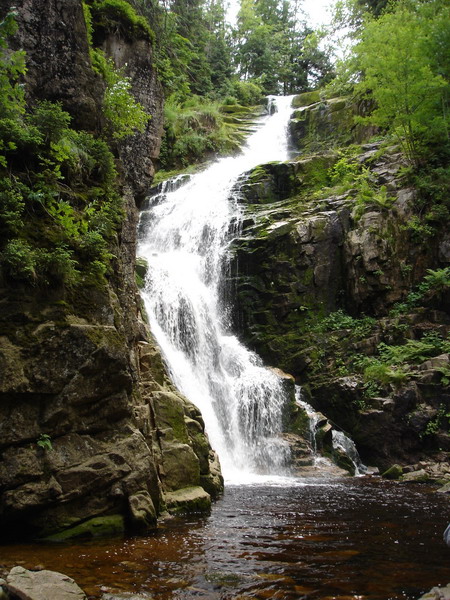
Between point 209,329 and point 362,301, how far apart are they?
5756 millimetres

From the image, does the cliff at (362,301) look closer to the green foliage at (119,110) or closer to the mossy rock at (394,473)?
the mossy rock at (394,473)

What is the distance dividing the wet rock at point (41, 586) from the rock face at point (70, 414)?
1.65m

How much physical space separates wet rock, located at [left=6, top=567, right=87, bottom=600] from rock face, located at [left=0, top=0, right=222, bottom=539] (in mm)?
1653

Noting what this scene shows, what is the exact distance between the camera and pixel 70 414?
609 cm

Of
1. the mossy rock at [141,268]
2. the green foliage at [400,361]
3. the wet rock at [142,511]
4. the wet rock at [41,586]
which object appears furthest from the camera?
the mossy rock at [141,268]

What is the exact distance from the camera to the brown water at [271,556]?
4.27 meters

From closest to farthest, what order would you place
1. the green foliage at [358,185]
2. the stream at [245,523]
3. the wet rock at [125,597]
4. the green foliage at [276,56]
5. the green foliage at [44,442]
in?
1. the wet rock at [125,597]
2. the stream at [245,523]
3. the green foliage at [44,442]
4. the green foliage at [358,185]
5. the green foliage at [276,56]

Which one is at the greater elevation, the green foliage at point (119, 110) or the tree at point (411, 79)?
the tree at point (411, 79)

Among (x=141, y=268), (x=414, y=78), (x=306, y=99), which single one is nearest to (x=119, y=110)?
(x=141, y=268)

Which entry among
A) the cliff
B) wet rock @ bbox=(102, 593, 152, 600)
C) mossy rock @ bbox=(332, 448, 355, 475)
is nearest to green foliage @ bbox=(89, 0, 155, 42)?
the cliff

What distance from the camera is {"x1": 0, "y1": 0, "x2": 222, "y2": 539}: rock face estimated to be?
220 inches

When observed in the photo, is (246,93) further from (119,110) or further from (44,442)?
(44,442)

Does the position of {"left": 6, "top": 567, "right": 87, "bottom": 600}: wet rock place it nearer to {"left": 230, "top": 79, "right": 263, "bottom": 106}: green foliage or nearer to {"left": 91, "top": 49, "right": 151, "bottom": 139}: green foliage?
{"left": 91, "top": 49, "right": 151, "bottom": 139}: green foliage

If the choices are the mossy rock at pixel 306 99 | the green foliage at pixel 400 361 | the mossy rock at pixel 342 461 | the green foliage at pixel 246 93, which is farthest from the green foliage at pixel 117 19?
the green foliage at pixel 246 93
